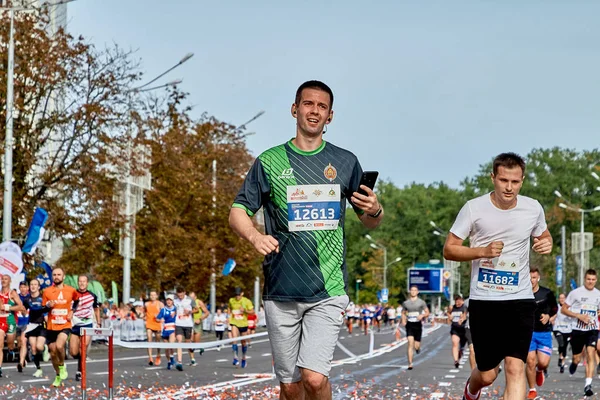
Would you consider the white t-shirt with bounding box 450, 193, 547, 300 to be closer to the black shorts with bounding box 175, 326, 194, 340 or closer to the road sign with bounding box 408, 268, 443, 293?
the black shorts with bounding box 175, 326, 194, 340

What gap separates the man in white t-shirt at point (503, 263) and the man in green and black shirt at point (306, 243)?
91.0 inches

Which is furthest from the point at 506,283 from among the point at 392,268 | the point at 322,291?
the point at 392,268

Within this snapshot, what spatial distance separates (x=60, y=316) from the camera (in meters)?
19.7

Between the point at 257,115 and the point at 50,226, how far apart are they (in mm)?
20688

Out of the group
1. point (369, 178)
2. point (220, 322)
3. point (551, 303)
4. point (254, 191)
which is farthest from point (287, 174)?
point (220, 322)

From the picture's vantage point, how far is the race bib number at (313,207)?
693 cm

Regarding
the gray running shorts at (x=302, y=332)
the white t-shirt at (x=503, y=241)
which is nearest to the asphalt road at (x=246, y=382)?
the white t-shirt at (x=503, y=241)

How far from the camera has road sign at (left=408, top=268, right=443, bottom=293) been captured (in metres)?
99.1

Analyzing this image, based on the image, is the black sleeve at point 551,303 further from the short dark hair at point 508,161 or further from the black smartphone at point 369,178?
the black smartphone at point 369,178

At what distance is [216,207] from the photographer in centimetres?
Result: 4919

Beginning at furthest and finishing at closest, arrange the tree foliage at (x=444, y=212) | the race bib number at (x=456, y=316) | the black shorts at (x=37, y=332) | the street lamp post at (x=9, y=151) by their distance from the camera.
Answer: the tree foliage at (x=444, y=212)
the street lamp post at (x=9, y=151)
the race bib number at (x=456, y=316)
the black shorts at (x=37, y=332)

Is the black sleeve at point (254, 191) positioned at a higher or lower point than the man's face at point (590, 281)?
higher

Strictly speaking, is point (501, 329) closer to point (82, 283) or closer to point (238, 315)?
point (82, 283)

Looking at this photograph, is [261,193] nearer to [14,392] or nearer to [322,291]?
[322,291]
